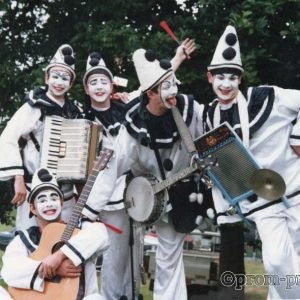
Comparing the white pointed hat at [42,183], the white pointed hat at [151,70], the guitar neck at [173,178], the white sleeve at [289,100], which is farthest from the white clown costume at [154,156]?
the white sleeve at [289,100]

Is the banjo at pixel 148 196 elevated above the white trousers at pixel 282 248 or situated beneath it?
elevated above

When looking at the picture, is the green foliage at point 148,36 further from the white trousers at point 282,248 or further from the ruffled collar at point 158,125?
the white trousers at point 282,248

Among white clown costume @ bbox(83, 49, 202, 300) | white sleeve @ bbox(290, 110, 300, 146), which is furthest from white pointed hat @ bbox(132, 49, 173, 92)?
white sleeve @ bbox(290, 110, 300, 146)

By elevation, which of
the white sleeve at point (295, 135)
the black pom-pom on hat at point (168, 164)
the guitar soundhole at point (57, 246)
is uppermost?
the white sleeve at point (295, 135)

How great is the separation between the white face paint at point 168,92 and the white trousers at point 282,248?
0.98 meters

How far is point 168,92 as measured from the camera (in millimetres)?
5062

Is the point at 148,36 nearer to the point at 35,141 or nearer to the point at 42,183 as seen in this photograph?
the point at 35,141

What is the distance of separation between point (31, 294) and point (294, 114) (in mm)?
2098

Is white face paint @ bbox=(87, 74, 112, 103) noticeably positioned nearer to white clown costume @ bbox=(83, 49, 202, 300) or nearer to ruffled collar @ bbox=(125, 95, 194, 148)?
white clown costume @ bbox=(83, 49, 202, 300)

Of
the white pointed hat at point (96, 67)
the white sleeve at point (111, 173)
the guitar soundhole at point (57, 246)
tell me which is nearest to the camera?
the guitar soundhole at point (57, 246)

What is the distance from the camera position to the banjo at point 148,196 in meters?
5.16

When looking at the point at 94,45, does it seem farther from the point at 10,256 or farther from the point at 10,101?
the point at 10,256

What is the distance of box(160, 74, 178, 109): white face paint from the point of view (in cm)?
506

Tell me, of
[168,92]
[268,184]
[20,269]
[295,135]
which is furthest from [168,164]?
[20,269]
